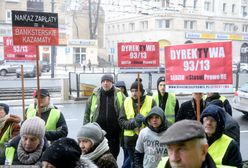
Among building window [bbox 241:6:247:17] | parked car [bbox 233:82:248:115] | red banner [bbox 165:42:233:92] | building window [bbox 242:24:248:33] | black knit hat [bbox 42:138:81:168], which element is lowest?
parked car [bbox 233:82:248:115]

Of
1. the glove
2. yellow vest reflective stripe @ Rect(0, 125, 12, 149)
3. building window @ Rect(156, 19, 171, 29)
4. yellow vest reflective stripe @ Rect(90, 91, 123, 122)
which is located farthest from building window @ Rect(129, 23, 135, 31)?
yellow vest reflective stripe @ Rect(0, 125, 12, 149)

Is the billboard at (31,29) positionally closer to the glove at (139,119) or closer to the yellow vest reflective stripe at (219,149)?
the glove at (139,119)

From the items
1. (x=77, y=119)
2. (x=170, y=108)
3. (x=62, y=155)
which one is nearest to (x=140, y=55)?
(x=170, y=108)

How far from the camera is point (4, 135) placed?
160 inches

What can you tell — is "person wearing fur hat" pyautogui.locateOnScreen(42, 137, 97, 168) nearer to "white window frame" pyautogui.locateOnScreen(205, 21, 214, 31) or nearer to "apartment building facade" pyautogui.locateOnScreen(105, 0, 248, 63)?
"apartment building facade" pyautogui.locateOnScreen(105, 0, 248, 63)

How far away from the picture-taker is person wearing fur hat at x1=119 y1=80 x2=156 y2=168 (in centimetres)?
526

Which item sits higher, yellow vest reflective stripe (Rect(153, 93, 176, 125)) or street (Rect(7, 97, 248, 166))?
yellow vest reflective stripe (Rect(153, 93, 176, 125))

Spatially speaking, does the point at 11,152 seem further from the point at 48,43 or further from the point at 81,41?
the point at 81,41

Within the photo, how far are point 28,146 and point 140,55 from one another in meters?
4.14

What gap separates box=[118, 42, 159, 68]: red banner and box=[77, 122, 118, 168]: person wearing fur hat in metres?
3.75

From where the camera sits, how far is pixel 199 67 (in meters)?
4.49

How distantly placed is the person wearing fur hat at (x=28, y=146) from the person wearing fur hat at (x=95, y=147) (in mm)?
386

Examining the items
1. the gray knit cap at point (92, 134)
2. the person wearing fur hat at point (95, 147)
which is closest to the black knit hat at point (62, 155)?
the person wearing fur hat at point (95, 147)

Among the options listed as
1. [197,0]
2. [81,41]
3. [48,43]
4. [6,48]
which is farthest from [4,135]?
[197,0]
